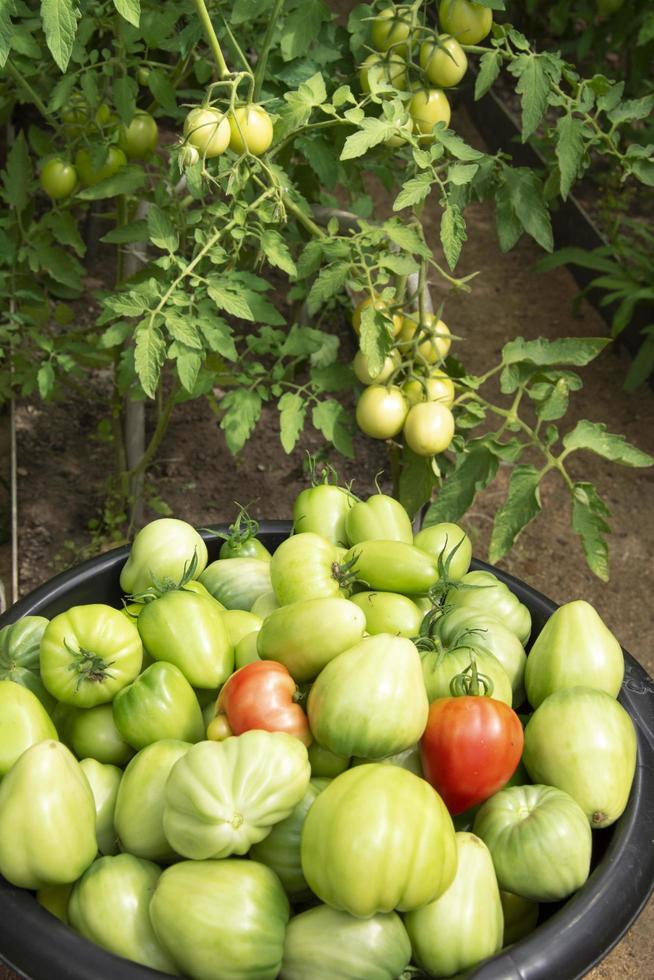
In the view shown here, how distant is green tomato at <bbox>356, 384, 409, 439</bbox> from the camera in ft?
6.31

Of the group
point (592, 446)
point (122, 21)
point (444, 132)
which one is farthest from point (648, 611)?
point (122, 21)

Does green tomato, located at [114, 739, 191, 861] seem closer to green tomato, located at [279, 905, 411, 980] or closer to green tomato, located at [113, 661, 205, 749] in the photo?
green tomato, located at [113, 661, 205, 749]

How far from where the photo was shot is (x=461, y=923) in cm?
113

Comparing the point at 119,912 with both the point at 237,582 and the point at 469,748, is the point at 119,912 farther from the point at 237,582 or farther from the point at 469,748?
the point at 237,582

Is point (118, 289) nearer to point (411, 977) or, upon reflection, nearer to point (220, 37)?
point (220, 37)

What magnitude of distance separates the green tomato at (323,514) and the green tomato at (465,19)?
880 millimetres

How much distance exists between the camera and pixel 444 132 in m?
1.78

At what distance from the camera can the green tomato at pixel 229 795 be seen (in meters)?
1.12

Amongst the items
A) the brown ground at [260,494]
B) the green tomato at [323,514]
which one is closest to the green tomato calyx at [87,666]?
the green tomato at [323,514]

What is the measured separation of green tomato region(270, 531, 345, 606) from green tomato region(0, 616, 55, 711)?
347 millimetres

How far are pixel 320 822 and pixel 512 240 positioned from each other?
1.26 metres

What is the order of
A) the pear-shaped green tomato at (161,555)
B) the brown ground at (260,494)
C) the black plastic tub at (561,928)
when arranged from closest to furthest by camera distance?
the black plastic tub at (561,928) → the pear-shaped green tomato at (161,555) → the brown ground at (260,494)

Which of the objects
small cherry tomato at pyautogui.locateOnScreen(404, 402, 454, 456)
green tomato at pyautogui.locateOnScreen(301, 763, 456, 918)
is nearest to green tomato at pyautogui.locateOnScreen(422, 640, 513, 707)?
green tomato at pyautogui.locateOnScreen(301, 763, 456, 918)

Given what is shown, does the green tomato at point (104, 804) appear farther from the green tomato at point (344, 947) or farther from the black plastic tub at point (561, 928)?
the green tomato at point (344, 947)
